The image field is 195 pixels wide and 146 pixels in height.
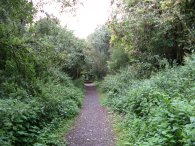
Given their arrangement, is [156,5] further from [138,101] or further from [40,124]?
[40,124]

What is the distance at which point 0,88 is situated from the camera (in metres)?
9.09

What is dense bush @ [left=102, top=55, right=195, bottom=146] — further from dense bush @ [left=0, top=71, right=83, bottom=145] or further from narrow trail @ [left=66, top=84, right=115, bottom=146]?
dense bush @ [left=0, top=71, right=83, bottom=145]

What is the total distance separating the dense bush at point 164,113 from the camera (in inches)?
200

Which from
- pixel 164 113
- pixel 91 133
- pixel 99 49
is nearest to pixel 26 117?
pixel 91 133

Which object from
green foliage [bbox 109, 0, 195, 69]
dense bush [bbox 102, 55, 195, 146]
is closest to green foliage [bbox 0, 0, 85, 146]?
dense bush [bbox 102, 55, 195, 146]

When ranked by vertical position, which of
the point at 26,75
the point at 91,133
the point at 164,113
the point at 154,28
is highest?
the point at 154,28

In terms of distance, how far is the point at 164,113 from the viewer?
5.79 meters

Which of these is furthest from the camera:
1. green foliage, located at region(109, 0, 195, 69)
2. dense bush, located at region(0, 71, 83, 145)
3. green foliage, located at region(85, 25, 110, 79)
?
green foliage, located at region(85, 25, 110, 79)

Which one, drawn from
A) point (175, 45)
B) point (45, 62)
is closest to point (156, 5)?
point (175, 45)

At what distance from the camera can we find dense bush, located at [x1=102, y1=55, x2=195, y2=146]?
507 cm

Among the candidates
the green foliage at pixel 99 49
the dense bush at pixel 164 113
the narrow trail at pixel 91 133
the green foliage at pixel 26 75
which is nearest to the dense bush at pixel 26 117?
the green foliage at pixel 26 75

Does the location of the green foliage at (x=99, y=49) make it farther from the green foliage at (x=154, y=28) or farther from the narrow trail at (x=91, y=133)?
the narrow trail at (x=91, y=133)

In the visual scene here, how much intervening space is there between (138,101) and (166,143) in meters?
5.40

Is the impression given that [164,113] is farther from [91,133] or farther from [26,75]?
[26,75]
